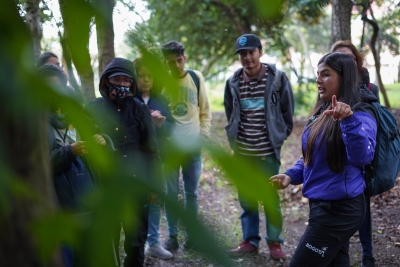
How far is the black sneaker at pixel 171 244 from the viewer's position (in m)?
4.79

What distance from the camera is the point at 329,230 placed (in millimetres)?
2803

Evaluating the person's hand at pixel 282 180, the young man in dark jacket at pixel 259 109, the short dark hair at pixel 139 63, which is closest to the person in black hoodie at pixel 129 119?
the short dark hair at pixel 139 63

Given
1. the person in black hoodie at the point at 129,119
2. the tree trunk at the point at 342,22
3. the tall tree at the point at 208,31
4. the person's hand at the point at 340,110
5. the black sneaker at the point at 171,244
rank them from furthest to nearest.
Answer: the tall tree at the point at 208,31 < the tree trunk at the point at 342,22 < the black sneaker at the point at 171,244 < the person's hand at the point at 340,110 < the person in black hoodie at the point at 129,119

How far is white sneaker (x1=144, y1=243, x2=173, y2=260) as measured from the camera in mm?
4668

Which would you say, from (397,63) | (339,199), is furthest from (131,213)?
(397,63)

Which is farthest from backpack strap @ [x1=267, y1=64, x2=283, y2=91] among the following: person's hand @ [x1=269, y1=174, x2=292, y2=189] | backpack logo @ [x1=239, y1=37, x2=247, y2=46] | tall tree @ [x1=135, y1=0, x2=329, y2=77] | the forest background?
tall tree @ [x1=135, y1=0, x2=329, y2=77]

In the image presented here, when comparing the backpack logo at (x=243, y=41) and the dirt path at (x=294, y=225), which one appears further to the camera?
the dirt path at (x=294, y=225)

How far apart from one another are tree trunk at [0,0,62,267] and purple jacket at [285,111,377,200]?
2.15 m

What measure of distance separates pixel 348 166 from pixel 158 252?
8.34 feet

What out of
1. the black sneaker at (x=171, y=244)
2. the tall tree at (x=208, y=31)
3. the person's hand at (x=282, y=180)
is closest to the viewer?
the person's hand at (x=282, y=180)

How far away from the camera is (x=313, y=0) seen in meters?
7.98

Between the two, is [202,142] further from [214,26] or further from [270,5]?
[214,26]

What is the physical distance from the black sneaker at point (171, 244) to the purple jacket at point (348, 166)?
6.88 feet

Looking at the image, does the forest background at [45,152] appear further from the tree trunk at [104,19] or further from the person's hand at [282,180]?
the person's hand at [282,180]
